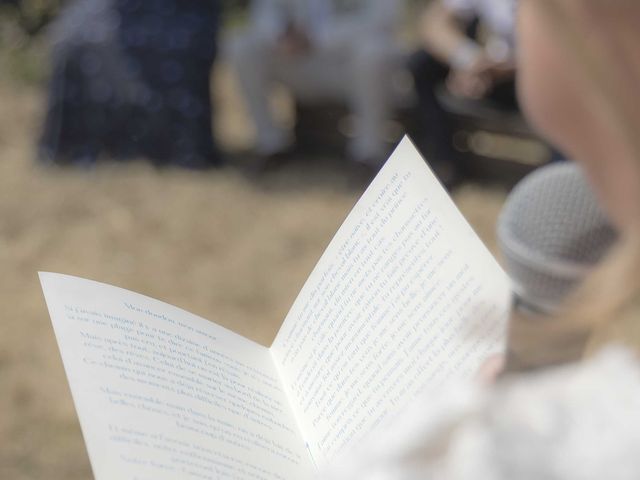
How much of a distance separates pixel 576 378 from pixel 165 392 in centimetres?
49

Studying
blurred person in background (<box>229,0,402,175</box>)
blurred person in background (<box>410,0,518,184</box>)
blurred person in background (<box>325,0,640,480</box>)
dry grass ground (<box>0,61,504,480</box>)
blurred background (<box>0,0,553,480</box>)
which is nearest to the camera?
blurred person in background (<box>325,0,640,480</box>)

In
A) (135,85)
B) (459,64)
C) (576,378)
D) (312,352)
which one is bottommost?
(576,378)

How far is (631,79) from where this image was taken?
556mm

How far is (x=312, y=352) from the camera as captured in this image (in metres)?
1.01

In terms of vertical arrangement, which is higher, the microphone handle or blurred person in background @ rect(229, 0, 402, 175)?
blurred person in background @ rect(229, 0, 402, 175)

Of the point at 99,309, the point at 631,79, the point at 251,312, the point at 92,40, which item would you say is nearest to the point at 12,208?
the point at 92,40

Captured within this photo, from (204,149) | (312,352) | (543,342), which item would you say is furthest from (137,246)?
(543,342)

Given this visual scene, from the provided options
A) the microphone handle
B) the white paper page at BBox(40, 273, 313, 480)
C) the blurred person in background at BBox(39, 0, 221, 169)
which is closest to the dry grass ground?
the blurred person in background at BBox(39, 0, 221, 169)

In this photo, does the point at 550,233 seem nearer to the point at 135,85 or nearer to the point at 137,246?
the point at 137,246

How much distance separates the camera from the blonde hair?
549mm

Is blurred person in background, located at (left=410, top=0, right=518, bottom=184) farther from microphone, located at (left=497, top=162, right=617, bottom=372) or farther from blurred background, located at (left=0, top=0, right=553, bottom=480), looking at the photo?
microphone, located at (left=497, top=162, right=617, bottom=372)

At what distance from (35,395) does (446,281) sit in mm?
1931

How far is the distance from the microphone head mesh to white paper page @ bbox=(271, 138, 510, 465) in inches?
3.7

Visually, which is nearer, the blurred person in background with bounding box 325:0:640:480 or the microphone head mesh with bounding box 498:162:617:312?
the blurred person in background with bounding box 325:0:640:480
